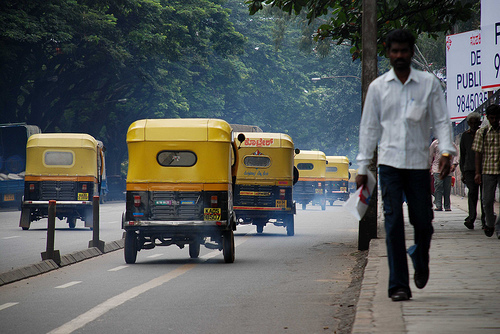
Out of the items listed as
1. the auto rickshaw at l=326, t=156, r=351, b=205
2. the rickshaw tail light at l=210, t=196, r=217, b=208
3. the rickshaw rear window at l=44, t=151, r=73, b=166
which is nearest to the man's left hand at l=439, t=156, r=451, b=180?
the rickshaw tail light at l=210, t=196, r=217, b=208

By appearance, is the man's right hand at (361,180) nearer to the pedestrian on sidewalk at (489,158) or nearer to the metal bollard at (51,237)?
the pedestrian on sidewalk at (489,158)

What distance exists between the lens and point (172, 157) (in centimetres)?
1323

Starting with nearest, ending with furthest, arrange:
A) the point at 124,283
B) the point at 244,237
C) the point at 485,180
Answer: the point at 124,283 → the point at 485,180 → the point at 244,237

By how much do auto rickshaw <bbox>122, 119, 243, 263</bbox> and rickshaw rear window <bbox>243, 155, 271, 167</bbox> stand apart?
Answer: 6.95 m

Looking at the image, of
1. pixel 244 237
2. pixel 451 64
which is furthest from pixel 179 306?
pixel 451 64

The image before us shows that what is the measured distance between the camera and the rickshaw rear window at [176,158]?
1318 cm

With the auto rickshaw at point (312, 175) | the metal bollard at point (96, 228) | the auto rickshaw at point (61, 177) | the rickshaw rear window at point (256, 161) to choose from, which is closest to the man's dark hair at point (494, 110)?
the metal bollard at point (96, 228)

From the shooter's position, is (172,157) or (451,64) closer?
(172,157)

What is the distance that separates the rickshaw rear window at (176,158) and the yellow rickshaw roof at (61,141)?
934 centimetres

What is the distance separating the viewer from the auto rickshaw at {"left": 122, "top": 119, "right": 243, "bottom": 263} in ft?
42.0

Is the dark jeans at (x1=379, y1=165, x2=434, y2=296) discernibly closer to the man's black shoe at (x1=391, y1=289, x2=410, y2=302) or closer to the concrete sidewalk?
the man's black shoe at (x1=391, y1=289, x2=410, y2=302)

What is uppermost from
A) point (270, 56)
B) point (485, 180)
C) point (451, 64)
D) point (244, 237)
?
point (270, 56)

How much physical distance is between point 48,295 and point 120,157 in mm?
45562

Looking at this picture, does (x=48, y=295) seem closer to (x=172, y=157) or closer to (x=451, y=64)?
(x=172, y=157)
